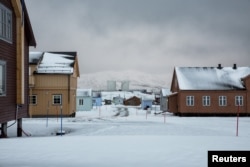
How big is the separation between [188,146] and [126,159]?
13.1 ft

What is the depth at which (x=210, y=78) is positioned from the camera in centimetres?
4834

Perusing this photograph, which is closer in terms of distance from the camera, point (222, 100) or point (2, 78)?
point (2, 78)

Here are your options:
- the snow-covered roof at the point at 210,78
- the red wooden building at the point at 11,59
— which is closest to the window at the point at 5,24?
the red wooden building at the point at 11,59

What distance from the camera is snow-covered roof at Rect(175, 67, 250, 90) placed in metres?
46.6

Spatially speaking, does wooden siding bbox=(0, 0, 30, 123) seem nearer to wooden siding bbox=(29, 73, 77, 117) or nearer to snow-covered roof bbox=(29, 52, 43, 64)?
wooden siding bbox=(29, 73, 77, 117)

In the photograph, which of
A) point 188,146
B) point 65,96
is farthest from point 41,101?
point 188,146


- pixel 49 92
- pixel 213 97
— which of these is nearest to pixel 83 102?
pixel 49 92

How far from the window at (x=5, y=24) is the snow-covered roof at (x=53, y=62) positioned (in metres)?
22.3

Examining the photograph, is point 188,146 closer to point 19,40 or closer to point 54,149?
point 54,149

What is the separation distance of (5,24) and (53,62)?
24326 millimetres

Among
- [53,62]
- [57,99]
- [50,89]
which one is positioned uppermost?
[53,62]

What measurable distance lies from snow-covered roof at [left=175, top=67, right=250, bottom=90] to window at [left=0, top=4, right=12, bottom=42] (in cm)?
3150

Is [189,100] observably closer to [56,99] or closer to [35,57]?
[56,99]

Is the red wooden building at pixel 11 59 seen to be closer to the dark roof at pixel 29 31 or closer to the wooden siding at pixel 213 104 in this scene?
the dark roof at pixel 29 31
